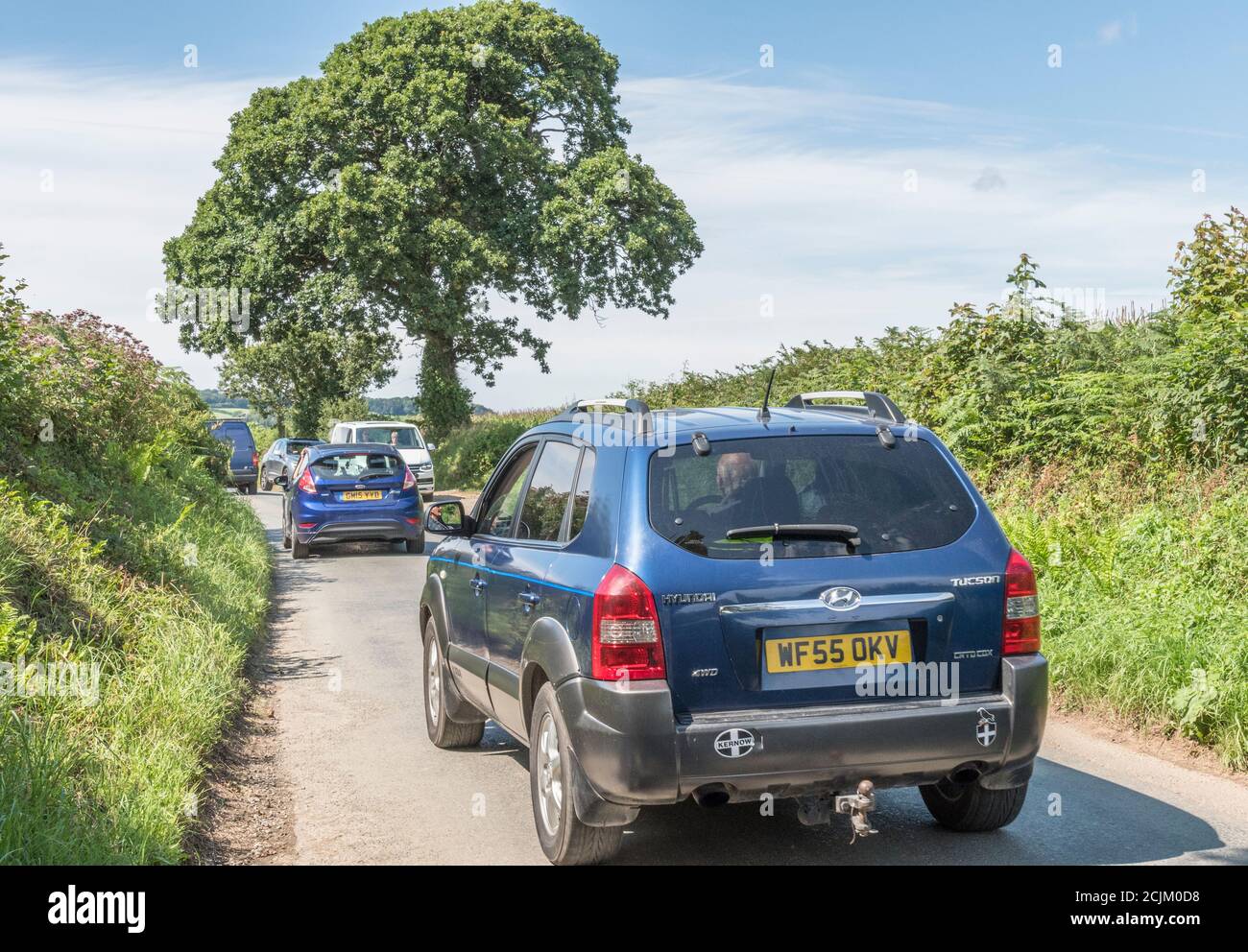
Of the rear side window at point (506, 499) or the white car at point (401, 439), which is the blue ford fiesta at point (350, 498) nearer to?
the white car at point (401, 439)

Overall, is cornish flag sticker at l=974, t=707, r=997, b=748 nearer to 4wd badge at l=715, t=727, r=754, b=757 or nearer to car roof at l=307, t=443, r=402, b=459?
4wd badge at l=715, t=727, r=754, b=757

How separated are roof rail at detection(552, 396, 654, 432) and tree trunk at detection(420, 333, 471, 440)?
34628mm

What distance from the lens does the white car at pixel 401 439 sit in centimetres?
3133

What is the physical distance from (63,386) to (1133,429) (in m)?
11.2

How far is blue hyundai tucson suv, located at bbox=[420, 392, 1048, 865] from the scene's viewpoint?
4582 millimetres

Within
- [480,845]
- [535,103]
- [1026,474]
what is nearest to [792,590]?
[480,845]

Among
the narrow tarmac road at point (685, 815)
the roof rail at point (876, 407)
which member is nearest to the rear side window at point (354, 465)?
the narrow tarmac road at point (685, 815)

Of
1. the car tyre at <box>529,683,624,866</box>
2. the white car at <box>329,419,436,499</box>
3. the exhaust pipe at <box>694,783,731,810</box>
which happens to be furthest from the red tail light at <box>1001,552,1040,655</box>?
the white car at <box>329,419,436,499</box>

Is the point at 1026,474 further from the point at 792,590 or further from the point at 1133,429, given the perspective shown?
the point at 792,590

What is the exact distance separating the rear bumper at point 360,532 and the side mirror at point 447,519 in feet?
40.2

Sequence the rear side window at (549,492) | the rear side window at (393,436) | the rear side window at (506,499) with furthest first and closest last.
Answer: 1. the rear side window at (393,436)
2. the rear side window at (506,499)
3. the rear side window at (549,492)

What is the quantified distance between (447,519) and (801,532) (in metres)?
2.50

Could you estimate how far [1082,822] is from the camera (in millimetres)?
5660

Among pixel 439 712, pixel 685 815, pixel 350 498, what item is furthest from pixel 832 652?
pixel 350 498
